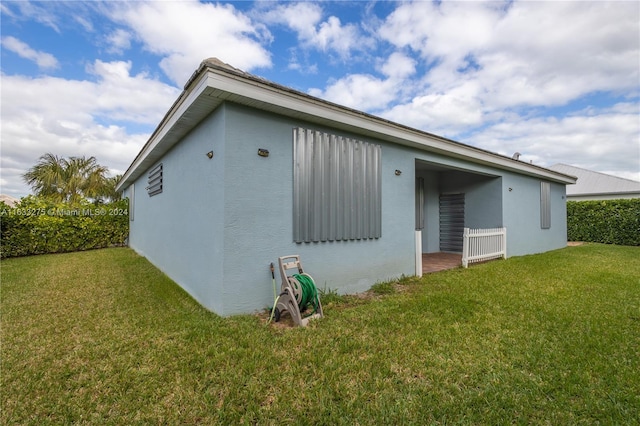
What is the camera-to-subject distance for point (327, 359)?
265 cm

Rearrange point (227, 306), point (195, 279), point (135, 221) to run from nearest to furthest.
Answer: point (227, 306), point (195, 279), point (135, 221)

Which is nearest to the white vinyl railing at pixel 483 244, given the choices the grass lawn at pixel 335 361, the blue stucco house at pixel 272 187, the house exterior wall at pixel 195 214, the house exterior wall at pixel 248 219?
the blue stucco house at pixel 272 187

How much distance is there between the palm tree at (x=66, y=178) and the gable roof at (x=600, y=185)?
33.9 m

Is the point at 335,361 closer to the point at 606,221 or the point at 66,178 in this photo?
the point at 606,221

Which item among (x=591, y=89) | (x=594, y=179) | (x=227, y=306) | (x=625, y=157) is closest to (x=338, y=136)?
(x=227, y=306)

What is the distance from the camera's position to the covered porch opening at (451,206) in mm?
8914

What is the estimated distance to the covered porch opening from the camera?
891cm

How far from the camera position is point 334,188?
467 centimetres

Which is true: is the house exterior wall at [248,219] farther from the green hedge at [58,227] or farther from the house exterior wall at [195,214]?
the green hedge at [58,227]

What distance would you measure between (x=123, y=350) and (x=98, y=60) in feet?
28.3

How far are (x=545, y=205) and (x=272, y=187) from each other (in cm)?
1138

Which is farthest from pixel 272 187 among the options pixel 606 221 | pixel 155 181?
pixel 606 221

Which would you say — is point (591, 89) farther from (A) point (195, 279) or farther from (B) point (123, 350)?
(B) point (123, 350)

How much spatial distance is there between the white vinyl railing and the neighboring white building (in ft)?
63.5
